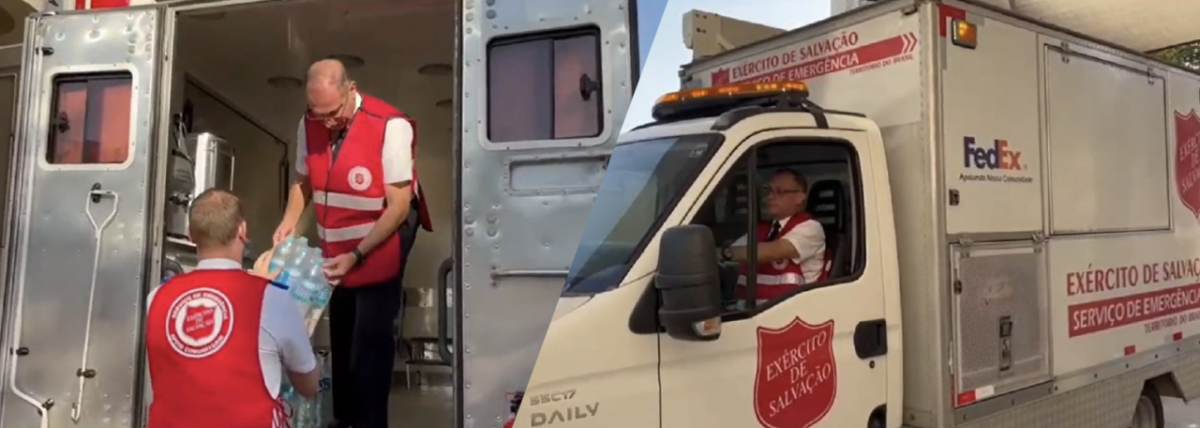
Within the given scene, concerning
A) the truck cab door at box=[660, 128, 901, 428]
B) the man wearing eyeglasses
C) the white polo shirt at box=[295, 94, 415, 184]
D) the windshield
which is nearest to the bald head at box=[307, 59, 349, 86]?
the white polo shirt at box=[295, 94, 415, 184]

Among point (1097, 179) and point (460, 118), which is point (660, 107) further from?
point (1097, 179)

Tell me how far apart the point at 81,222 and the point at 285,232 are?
110 centimetres

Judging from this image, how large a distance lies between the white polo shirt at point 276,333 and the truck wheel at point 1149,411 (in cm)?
413

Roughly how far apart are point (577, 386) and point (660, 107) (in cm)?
118

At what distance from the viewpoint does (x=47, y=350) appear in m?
3.81

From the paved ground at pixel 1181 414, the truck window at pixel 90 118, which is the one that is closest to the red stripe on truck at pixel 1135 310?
the paved ground at pixel 1181 414

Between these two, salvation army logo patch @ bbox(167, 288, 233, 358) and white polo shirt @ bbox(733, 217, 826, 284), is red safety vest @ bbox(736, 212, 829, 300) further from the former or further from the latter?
salvation army logo patch @ bbox(167, 288, 233, 358)

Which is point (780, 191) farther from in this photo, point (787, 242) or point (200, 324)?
point (200, 324)

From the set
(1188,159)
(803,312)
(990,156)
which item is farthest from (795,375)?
(1188,159)

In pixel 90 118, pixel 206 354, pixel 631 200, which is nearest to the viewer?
pixel 206 354

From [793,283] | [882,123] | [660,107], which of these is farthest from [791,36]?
[793,283]

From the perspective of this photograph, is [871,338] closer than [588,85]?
Yes

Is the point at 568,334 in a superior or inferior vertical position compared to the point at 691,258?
inferior

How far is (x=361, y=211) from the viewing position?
3.37 meters
